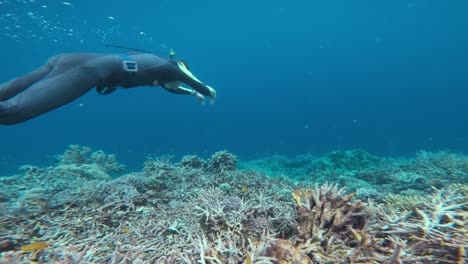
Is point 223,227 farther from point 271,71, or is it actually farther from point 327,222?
point 271,71

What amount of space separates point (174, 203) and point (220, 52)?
10626 centimetres

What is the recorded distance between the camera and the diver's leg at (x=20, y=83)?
3.64 meters

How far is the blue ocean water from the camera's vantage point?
53.7 m

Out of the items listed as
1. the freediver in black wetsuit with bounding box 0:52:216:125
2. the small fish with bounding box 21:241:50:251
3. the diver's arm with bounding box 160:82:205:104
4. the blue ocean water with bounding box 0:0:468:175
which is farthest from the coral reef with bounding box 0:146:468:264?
the blue ocean water with bounding box 0:0:468:175

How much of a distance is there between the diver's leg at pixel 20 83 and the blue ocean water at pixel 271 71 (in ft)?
132

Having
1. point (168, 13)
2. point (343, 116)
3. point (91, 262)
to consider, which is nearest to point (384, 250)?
point (91, 262)

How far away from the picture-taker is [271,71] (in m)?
127

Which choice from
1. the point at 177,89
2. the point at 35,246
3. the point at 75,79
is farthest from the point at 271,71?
the point at 35,246

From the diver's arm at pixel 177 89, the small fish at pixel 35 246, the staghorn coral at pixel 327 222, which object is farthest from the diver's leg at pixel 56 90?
the staghorn coral at pixel 327 222

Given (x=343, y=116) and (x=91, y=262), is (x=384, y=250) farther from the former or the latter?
(x=343, y=116)

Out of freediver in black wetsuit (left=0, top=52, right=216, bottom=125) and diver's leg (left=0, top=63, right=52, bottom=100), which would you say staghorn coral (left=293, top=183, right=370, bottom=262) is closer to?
freediver in black wetsuit (left=0, top=52, right=216, bottom=125)

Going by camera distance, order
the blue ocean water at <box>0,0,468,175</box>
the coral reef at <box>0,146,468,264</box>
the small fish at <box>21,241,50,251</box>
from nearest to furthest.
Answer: the coral reef at <box>0,146,468,264</box>
the small fish at <box>21,241,50,251</box>
the blue ocean water at <box>0,0,468,175</box>

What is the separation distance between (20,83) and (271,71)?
12909cm

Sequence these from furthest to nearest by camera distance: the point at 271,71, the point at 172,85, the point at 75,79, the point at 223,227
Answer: the point at 271,71 → the point at 172,85 → the point at 75,79 → the point at 223,227
